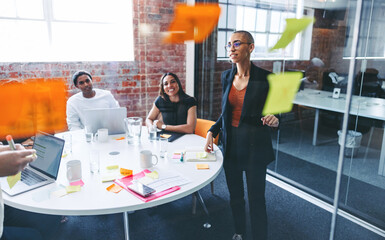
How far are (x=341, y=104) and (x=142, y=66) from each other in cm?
254

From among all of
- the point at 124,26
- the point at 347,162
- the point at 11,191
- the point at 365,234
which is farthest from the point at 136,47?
the point at 365,234

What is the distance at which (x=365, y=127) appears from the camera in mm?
2572

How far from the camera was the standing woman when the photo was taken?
1.72 m

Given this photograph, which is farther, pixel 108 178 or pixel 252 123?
pixel 252 123

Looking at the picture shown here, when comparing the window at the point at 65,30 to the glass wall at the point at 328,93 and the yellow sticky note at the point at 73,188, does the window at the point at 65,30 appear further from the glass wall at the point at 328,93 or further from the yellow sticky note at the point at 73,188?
the yellow sticky note at the point at 73,188

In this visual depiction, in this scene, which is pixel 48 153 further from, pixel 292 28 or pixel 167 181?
pixel 292 28

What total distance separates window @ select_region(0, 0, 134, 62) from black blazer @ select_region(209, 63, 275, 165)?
2.31 metres

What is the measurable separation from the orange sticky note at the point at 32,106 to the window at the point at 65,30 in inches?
11.8

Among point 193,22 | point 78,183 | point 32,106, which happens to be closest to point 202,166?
point 78,183

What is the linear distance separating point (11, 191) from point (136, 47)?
2702 mm

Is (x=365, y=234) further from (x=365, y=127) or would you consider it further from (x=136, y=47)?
(x=136, y=47)

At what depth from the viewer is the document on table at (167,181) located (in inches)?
56.5

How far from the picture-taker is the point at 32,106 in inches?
123

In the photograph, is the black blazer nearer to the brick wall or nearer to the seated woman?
the seated woman
